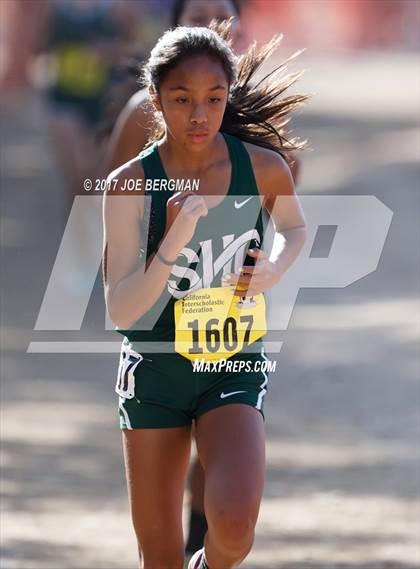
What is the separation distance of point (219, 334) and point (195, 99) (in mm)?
629

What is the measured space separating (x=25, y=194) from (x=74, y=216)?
334 cm

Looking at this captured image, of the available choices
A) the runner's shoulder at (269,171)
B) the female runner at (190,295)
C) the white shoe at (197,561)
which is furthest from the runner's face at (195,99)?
the white shoe at (197,561)

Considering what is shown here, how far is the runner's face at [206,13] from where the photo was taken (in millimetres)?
4926

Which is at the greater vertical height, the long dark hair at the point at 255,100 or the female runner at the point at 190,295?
the long dark hair at the point at 255,100

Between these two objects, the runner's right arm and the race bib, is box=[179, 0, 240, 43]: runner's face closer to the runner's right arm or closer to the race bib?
the runner's right arm

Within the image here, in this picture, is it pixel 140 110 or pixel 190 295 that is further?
pixel 140 110

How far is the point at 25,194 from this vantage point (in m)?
13.2

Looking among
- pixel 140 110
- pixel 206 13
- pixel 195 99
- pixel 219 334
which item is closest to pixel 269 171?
pixel 195 99

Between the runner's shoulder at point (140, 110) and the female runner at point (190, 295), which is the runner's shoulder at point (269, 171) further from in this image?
the runner's shoulder at point (140, 110)

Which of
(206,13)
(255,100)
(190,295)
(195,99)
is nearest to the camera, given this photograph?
(195,99)

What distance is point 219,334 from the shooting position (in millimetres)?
3701

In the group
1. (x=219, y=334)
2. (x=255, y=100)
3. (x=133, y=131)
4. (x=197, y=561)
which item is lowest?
(x=197, y=561)

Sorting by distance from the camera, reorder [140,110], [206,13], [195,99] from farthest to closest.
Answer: [206,13] < [140,110] < [195,99]

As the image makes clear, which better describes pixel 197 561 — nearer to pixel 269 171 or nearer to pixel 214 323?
pixel 214 323
